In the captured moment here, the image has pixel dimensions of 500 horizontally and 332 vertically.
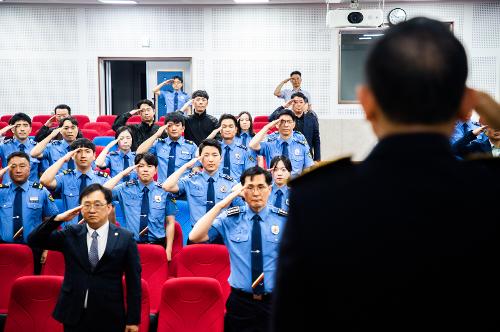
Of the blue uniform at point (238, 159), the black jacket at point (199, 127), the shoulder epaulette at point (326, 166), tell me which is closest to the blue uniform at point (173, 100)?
the black jacket at point (199, 127)

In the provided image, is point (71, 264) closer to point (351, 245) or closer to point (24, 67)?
point (351, 245)

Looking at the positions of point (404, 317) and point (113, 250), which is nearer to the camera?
point (404, 317)

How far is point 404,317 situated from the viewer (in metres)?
0.89

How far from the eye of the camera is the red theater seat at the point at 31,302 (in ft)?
13.2

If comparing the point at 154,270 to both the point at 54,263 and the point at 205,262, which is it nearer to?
the point at 205,262

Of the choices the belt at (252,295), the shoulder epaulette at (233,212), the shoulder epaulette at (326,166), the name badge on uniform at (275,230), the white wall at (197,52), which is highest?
the white wall at (197,52)

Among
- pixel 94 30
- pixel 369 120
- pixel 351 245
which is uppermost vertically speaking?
pixel 94 30

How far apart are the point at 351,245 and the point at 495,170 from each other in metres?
0.29

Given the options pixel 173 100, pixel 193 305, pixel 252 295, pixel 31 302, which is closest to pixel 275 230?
pixel 252 295

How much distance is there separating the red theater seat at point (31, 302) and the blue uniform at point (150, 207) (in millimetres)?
1512

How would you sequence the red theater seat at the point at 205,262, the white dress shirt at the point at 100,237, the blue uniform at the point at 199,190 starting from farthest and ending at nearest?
the blue uniform at the point at 199,190 → the red theater seat at the point at 205,262 → the white dress shirt at the point at 100,237

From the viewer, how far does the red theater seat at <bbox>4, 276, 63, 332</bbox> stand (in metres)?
4.02

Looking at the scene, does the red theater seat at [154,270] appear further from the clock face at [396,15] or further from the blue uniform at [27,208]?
the clock face at [396,15]

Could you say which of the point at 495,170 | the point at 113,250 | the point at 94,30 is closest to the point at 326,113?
the point at 94,30
